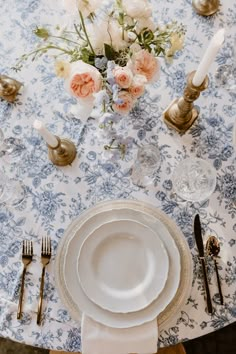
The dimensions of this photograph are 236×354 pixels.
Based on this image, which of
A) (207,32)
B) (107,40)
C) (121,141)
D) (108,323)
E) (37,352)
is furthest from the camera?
(37,352)

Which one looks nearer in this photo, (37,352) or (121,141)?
(121,141)

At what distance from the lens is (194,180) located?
4.42ft

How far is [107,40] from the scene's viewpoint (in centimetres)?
105

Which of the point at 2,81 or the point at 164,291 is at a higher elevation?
the point at 2,81

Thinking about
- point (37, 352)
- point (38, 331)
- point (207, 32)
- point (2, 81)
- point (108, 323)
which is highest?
point (207, 32)

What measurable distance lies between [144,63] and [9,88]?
0.52 m

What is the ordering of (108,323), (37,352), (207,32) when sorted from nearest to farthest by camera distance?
(108,323) < (207,32) < (37,352)

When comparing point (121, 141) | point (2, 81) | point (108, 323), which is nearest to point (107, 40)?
point (121, 141)

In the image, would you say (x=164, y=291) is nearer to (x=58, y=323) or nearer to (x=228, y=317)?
(x=228, y=317)

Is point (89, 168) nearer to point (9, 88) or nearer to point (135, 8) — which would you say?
point (9, 88)

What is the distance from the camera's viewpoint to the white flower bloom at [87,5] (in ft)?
3.23

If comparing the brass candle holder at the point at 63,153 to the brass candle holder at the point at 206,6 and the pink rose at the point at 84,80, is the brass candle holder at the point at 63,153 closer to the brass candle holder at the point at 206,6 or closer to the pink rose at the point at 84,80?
the pink rose at the point at 84,80

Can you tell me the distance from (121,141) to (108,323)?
49 centimetres

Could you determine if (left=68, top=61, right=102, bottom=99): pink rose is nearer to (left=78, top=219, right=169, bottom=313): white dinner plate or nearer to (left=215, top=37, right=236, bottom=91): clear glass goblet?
(left=78, top=219, right=169, bottom=313): white dinner plate
